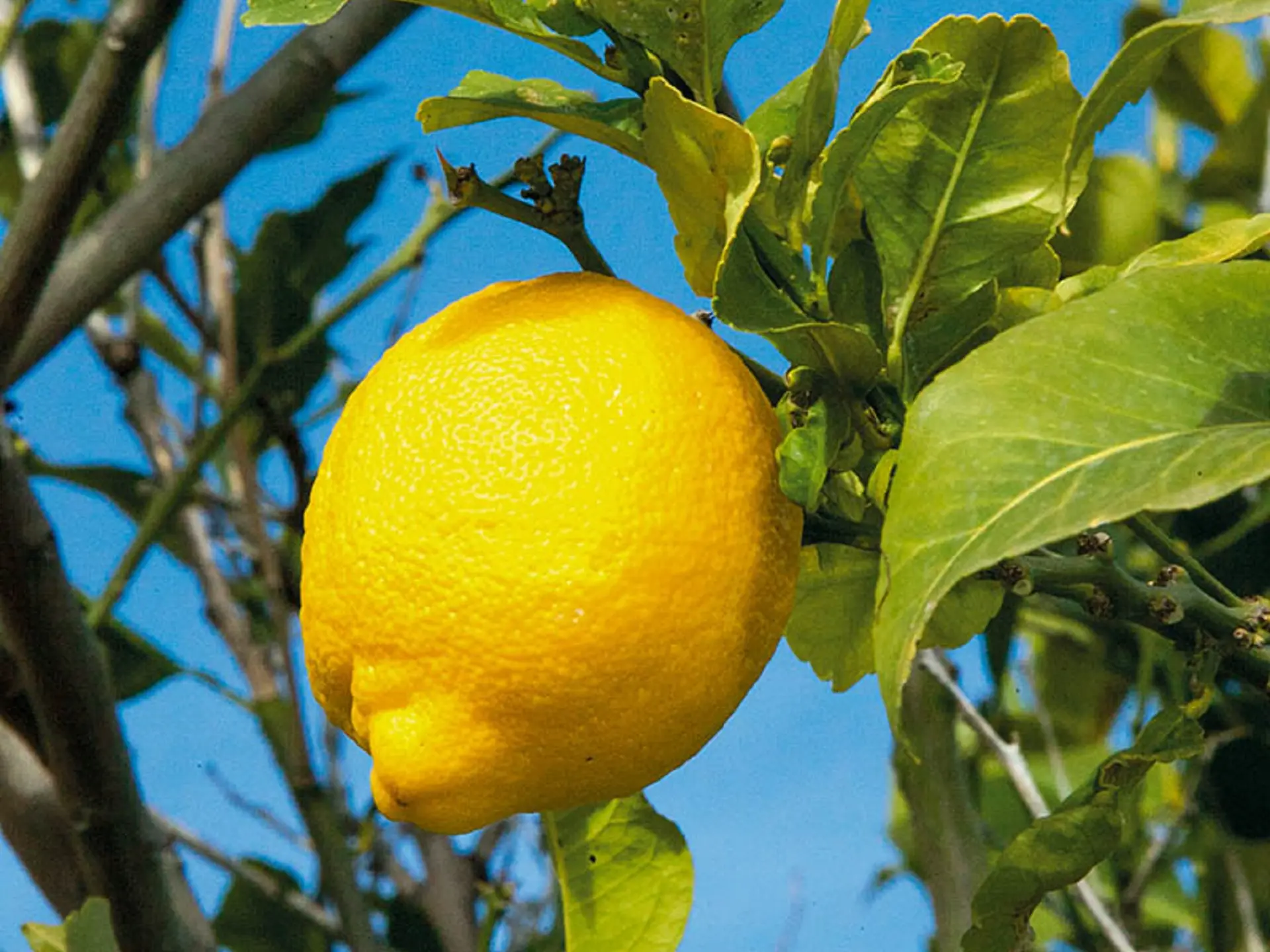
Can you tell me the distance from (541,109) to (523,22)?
28mm

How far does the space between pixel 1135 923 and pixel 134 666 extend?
31.6 inches

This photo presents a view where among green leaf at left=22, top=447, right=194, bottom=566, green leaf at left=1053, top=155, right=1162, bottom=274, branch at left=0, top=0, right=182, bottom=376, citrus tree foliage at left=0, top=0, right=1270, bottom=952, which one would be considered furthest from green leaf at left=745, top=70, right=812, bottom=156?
green leaf at left=22, top=447, right=194, bottom=566

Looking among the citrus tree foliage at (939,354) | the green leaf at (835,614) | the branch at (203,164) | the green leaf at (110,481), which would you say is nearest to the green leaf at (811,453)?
the citrus tree foliage at (939,354)

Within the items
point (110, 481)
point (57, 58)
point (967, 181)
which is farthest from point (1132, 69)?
point (57, 58)

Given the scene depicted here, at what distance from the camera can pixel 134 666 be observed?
99 centimetres

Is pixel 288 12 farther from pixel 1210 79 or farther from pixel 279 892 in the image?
pixel 1210 79

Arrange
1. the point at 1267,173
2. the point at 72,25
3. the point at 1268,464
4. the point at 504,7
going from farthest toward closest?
the point at 72,25 → the point at 1267,173 → the point at 504,7 → the point at 1268,464

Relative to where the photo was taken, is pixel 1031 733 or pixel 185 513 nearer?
pixel 185 513

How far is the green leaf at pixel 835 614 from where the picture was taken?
0.54 m

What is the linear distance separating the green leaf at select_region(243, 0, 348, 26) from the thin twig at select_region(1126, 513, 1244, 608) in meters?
0.30

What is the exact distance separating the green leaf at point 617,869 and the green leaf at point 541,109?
303mm

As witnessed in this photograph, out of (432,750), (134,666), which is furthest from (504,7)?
(134,666)

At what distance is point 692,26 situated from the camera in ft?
1.41

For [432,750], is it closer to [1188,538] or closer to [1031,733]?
[1188,538]
